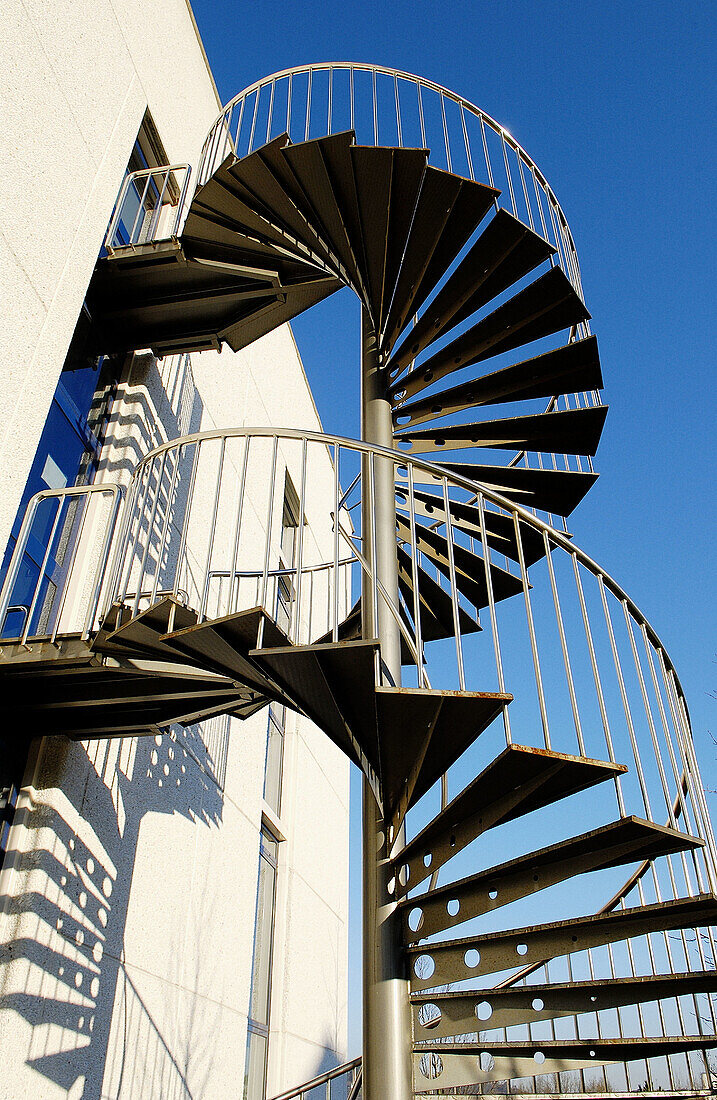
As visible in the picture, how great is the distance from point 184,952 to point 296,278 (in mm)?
3699

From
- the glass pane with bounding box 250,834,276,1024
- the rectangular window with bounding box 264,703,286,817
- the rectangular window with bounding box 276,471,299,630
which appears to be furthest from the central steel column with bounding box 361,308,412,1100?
the rectangular window with bounding box 276,471,299,630

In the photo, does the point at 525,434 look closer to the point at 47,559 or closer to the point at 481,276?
the point at 481,276

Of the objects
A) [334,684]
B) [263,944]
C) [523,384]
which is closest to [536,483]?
[523,384]

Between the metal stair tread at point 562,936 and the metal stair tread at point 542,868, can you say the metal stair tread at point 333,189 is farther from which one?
the metal stair tread at point 562,936

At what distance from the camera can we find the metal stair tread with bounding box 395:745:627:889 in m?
2.68

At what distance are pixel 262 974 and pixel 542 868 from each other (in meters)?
3.64

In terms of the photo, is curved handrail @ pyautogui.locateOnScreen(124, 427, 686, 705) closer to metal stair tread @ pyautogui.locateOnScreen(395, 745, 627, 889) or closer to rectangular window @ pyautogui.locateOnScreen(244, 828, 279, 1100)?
metal stair tread @ pyautogui.locateOnScreen(395, 745, 627, 889)

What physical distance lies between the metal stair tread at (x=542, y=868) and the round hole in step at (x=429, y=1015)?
0.24m

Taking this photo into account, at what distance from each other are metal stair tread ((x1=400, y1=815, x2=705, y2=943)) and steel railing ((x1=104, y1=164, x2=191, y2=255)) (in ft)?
11.4

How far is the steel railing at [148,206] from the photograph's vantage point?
182 inches

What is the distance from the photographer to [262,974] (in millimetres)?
5840

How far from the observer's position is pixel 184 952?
4.21 metres

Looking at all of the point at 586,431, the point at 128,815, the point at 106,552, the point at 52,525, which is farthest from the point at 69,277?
the point at 586,431

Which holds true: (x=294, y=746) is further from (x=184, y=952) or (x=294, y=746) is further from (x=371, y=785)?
(x=371, y=785)
